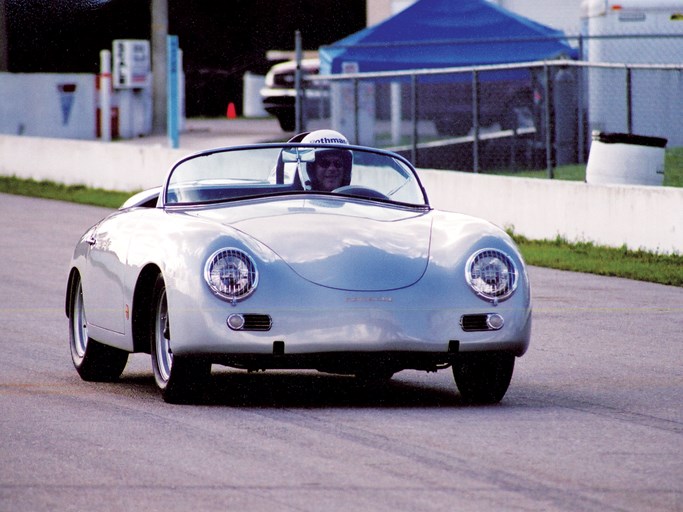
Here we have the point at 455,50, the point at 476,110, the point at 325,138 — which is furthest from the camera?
the point at 455,50

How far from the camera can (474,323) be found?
24.6 ft

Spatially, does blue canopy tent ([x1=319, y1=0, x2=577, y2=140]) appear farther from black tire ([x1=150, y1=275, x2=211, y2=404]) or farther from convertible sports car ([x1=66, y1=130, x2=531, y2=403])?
black tire ([x1=150, y1=275, x2=211, y2=404])

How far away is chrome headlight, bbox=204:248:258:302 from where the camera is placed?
7328 mm

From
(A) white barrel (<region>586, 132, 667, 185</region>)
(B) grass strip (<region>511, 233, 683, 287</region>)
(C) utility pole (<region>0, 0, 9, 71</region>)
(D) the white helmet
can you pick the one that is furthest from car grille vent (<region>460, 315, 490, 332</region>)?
(C) utility pole (<region>0, 0, 9, 71</region>)

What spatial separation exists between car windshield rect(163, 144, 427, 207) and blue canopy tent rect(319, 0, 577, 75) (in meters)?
18.3

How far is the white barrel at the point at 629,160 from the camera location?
17.8 metres

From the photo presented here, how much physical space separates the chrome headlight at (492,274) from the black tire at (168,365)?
127 centimetres

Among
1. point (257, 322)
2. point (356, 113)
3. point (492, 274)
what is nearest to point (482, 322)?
point (492, 274)

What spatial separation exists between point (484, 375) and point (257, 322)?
46.8 inches

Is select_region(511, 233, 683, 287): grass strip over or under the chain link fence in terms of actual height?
under

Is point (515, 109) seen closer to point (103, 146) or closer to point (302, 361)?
point (103, 146)

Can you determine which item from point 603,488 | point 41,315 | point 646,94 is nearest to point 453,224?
point 603,488

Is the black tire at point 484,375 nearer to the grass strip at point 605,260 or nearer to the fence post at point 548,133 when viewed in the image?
the grass strip at point 605,260

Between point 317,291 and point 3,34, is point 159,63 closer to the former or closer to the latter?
point 3,34
